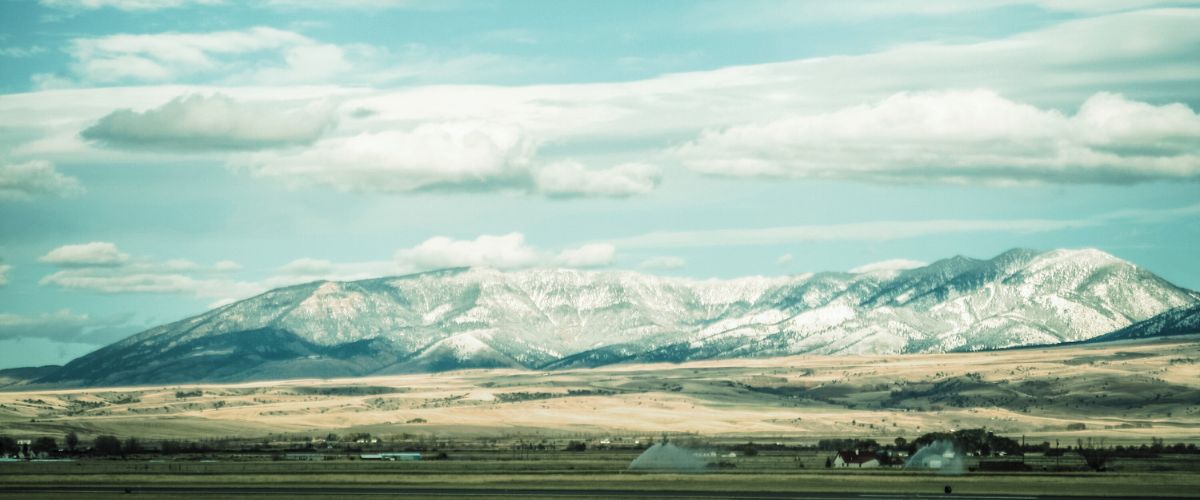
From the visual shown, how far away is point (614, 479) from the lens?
116m

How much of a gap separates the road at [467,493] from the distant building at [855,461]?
40.0 meters

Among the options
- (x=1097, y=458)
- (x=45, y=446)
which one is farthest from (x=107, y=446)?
(x=1097, y=458)

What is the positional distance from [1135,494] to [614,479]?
41.2m

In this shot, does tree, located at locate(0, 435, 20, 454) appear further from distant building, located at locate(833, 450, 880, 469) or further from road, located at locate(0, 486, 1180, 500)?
distant building, located at locate(833, 450, 880, 469)

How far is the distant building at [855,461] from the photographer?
451ft

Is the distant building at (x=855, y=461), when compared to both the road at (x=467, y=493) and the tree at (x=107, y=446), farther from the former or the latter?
the tree at (x=107, y=446)

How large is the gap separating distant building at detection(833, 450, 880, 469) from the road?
3996 centimetres

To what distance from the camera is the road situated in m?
94.9

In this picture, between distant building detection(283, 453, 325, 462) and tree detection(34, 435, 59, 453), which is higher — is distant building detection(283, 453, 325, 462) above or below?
below

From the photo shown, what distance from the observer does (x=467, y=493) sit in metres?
102

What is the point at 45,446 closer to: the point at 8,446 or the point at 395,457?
the point at 8,446

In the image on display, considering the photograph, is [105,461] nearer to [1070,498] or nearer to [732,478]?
[732,478]

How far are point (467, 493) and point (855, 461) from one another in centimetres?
5086

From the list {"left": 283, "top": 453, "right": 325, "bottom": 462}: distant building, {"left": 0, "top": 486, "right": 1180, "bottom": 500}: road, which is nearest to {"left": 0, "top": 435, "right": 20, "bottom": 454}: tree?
{"left": 283, "top": 453, "right": 325, "bottom": 462}: distant building
